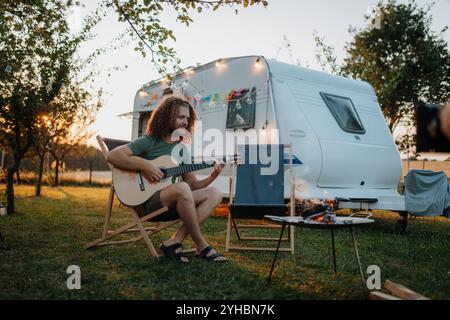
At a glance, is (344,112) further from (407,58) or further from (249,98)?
(407,58)

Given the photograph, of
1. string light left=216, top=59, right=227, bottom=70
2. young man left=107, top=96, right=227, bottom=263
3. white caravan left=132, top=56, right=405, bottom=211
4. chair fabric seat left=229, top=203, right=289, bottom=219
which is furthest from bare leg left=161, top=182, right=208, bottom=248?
string light left=216, top=59, right=227, bottom=70

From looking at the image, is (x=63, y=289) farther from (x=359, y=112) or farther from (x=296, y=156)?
(x=359, y=112)

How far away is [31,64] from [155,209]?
4632mm

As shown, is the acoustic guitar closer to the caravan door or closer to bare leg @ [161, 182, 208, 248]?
bare leg @ [161, 182, 208, 248]

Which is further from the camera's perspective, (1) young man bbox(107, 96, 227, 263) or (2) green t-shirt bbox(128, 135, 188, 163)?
(2) green t-shirt bbox(128, 135, 188, 163)

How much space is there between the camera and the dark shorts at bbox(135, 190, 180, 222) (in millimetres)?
3348

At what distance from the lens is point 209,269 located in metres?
3.05

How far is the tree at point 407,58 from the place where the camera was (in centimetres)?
1475

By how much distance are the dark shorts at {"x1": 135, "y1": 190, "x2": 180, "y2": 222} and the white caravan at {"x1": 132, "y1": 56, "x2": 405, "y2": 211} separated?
2.23 meters

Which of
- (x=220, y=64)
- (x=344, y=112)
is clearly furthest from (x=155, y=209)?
(x=344, y=112)

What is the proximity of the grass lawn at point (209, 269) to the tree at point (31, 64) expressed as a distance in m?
2.12

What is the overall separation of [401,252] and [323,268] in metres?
1.24

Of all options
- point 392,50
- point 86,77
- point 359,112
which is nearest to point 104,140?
point 359,112
